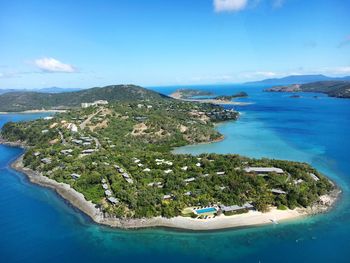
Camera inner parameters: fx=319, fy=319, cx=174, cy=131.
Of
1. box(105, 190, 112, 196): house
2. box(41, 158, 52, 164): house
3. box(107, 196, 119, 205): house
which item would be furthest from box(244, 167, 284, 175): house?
box(41, 158, 52, 164): house

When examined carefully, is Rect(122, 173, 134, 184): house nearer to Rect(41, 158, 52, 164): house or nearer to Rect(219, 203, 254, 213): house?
Rect(219, 203, 254, 213): house

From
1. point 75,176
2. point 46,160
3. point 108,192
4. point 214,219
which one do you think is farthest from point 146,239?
point 46,160

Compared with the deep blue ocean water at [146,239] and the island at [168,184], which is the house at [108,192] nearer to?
the island at [168,184]

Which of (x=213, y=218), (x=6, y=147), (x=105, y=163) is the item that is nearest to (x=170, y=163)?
(x=105, y=163)

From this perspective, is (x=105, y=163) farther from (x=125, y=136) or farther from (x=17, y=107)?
(x=17, y=107)

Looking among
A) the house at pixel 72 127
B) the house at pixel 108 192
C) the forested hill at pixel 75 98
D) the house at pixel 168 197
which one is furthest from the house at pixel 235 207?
the forested hill at pixel 75 98

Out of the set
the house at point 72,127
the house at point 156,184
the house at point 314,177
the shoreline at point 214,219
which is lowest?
the shoreline at point 214,219

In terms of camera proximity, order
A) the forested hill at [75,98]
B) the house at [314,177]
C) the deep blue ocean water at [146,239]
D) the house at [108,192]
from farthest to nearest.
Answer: the forested hill at [75,98], the house at [314,177], the house at [108,192], the deep blue ocean water at [146,239]
